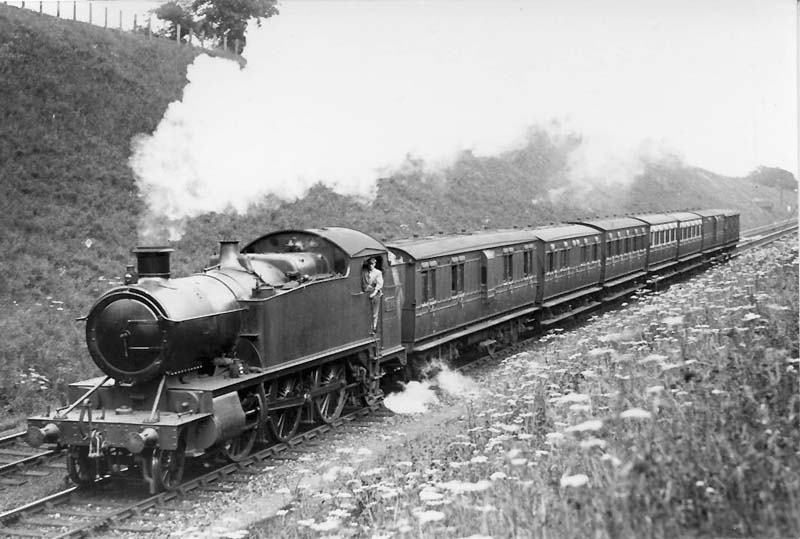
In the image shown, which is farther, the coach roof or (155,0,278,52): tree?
(155,0,278,52): tree

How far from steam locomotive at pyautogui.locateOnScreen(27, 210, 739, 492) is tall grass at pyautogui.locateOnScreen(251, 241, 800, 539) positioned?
1855 millimetres

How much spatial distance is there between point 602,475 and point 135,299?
5.68 meters

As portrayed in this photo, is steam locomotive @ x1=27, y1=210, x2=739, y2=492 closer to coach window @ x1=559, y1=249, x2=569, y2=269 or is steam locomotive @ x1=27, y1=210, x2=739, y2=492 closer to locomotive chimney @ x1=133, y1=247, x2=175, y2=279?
locomotive chimney @ x1=133, y1=247, x2=175, y2=279

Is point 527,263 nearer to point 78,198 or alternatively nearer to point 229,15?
point 229,15

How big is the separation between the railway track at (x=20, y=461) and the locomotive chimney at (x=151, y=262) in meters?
2.34

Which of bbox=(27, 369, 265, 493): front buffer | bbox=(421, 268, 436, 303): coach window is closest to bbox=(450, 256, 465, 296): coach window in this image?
bbox=(421, 268, 436, 303): coach window

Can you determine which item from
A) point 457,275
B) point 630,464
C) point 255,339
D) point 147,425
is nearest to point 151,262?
point 255,339

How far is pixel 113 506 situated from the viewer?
27.7 feet

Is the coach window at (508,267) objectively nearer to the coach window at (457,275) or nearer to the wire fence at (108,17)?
the coach window at (457,275)

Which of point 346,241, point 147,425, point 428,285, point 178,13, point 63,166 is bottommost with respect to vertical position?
point 147,425

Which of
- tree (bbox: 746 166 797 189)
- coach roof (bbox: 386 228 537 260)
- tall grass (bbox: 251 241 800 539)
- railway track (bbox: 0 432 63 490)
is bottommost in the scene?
railway track (bbox: 0 432 63 490)

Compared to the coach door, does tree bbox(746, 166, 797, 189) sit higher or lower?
higher

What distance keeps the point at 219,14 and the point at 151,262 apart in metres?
11.7

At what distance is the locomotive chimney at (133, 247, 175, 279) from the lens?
9227mm
